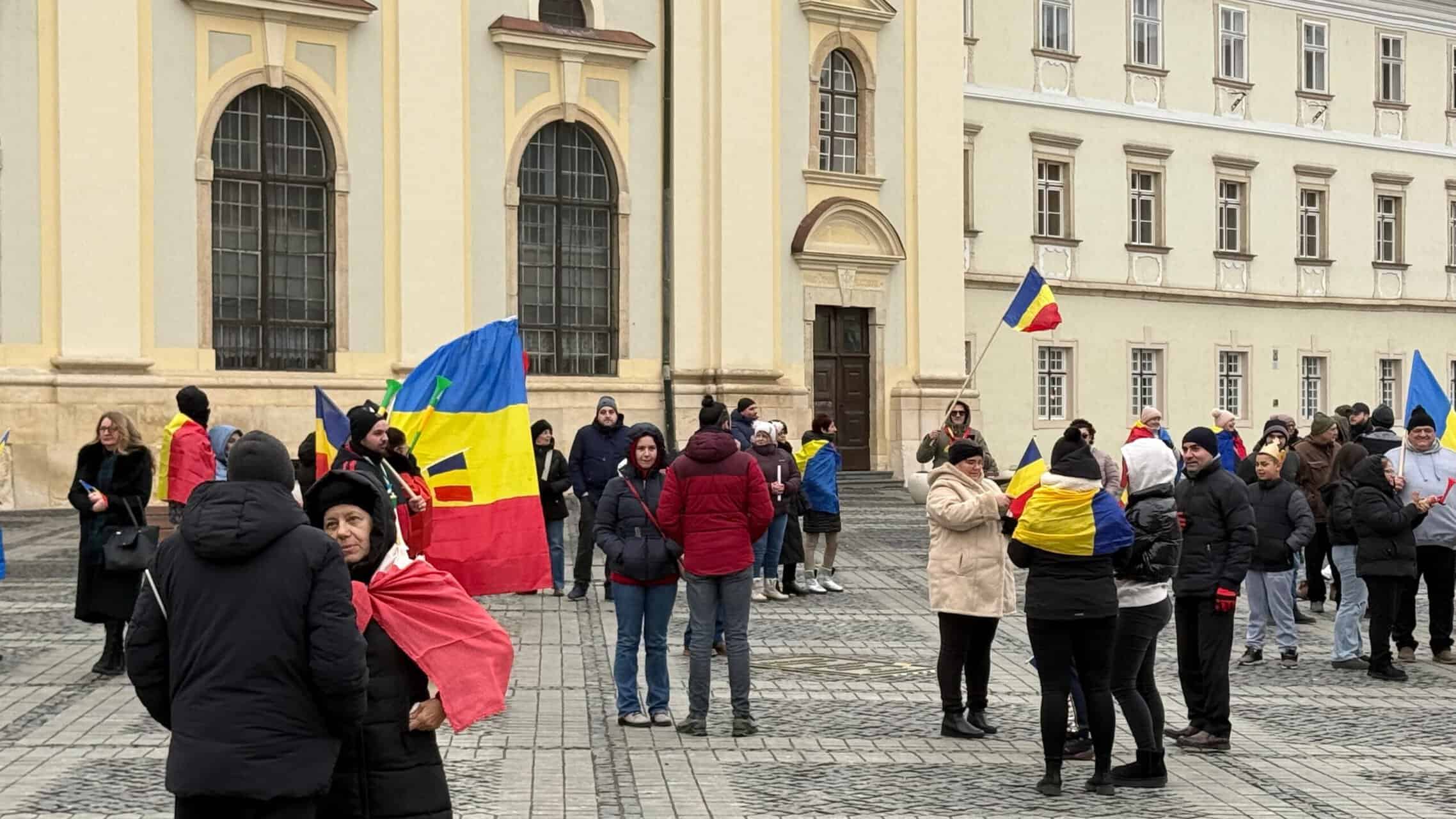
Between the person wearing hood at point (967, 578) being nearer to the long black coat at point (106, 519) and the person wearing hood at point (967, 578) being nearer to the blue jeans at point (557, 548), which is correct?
the long black coat at point (106, 519)

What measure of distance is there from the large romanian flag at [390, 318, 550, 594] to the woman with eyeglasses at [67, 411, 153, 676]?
2860mm

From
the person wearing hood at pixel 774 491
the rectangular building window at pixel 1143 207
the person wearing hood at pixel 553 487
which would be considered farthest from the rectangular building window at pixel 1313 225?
the person wearing hood at pixel 553 487

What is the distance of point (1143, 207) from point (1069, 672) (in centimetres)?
3139

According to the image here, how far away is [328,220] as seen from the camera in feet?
89.3

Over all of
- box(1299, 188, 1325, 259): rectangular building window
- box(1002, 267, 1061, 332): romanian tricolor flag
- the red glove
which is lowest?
the red glove

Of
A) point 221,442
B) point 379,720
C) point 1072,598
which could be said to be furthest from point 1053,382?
point 379,720

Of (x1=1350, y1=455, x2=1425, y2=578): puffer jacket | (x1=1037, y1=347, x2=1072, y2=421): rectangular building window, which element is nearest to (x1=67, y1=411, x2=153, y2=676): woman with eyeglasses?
(x1=1350, y1=455, x2=1425, y2=578): puffer jacket

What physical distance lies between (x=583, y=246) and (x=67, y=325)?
8.31 metres

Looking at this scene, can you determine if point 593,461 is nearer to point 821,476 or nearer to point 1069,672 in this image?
point 821,476

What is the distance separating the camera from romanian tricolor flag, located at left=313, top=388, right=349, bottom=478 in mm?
10320

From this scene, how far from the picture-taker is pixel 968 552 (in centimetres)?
1002

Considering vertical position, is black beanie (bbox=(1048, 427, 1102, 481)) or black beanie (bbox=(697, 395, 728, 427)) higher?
black beanie (bbox=(697, 395, 728, 427))

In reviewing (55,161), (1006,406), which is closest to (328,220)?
(55,161)

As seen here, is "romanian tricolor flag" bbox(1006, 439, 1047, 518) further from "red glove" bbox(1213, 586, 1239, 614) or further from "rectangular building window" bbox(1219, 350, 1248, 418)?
"rectangular building window" bbox(1219, 350, 1248, 418)
